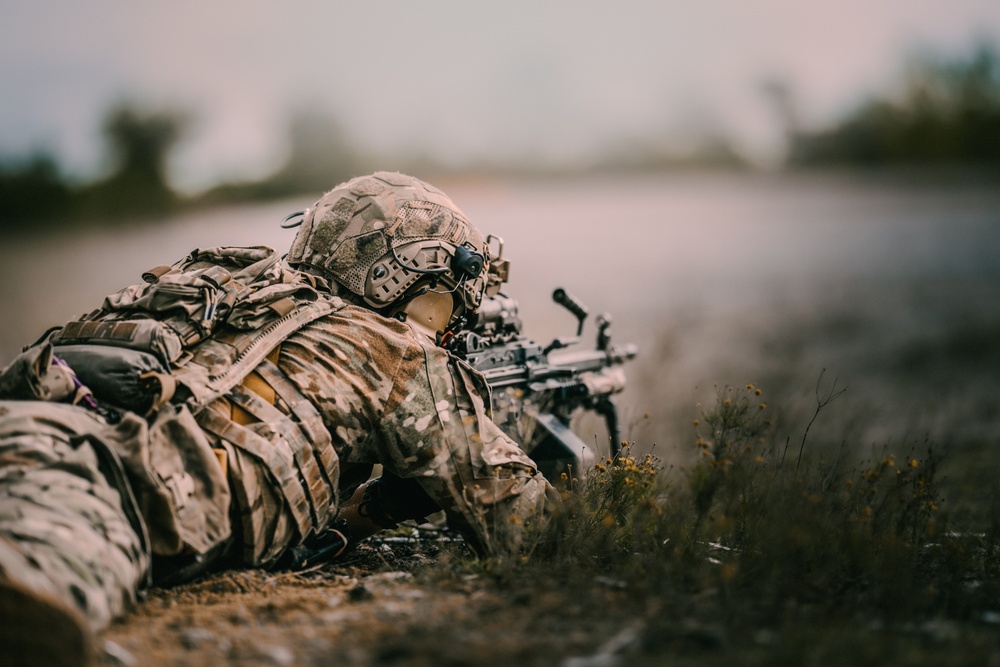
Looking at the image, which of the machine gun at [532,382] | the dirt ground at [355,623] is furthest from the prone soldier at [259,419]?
the machine gun at [532,382]

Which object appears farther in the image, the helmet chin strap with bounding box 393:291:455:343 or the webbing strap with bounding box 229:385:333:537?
the helmet chin strap with bounding box 393:291:455:343

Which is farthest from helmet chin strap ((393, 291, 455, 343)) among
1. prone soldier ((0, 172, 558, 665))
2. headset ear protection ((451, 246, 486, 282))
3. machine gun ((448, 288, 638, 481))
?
machine gun ((448, 288, 638, 481))

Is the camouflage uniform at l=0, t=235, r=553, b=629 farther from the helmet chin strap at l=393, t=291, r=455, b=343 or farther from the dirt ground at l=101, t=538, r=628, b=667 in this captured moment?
the helmet chin strap at l=393, t=291, r=455, b=343

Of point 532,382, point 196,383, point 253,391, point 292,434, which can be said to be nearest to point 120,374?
point 196,383

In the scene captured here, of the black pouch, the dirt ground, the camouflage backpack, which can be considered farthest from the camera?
the black pouch

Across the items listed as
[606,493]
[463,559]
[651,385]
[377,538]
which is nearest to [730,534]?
[606,493]

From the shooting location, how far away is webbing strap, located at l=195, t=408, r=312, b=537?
3.71 metres

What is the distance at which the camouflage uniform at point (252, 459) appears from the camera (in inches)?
121

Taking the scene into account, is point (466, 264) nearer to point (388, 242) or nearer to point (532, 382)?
point (388, 242)

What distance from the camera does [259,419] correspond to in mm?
3824

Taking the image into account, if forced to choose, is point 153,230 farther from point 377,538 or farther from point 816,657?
point 816,657

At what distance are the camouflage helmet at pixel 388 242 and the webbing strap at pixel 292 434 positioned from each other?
0.94m

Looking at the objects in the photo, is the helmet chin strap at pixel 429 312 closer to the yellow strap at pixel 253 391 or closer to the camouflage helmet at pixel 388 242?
the camouflage helmet at pixel 388 242

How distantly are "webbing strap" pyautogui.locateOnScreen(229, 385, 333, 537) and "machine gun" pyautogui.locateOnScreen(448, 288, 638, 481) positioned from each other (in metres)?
1.47
